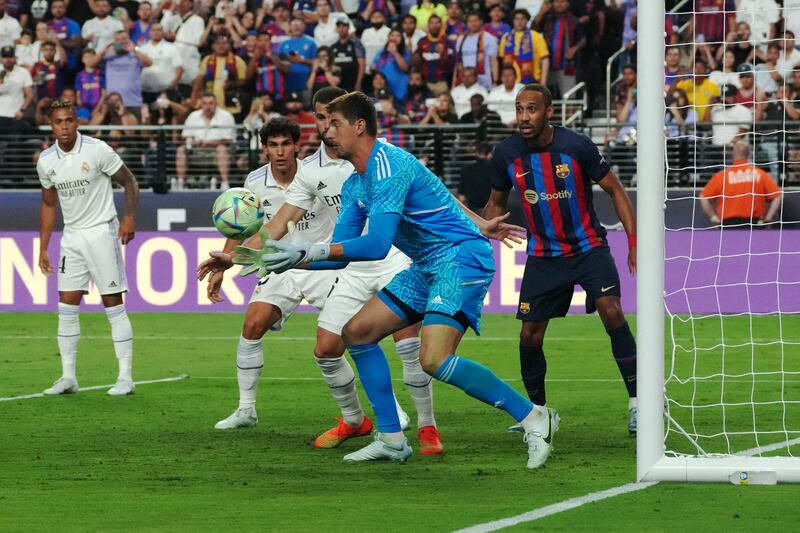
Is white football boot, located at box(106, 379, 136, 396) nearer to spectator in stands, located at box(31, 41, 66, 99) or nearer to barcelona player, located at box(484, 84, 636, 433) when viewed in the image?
barcelona player, located at box(484, 84, 636, 433)

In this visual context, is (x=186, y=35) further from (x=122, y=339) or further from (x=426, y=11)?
(x=122, y=339)

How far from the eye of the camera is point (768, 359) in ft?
39.1

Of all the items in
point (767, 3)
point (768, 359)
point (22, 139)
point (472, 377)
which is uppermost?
point (767, 3)

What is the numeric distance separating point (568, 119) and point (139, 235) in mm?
6071

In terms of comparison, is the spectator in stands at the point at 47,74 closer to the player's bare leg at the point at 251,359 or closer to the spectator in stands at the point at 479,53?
the spectator in stands at the point at 479,53

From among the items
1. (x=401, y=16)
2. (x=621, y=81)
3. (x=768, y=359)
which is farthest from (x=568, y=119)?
(x=768, y=359)

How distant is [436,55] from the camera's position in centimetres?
1934

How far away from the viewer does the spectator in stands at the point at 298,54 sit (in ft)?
64.7

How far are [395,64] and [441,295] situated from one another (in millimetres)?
13021

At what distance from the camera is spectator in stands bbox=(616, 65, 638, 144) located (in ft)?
58.9

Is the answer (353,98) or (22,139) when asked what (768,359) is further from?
(22,139)

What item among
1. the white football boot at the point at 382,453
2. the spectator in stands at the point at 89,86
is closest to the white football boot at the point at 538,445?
the white football boot at the point at 382,453

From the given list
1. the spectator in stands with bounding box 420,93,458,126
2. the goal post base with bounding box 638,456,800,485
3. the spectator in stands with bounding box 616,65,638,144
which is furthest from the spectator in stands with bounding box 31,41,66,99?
the goal post base with bounding box 638,456,800,485

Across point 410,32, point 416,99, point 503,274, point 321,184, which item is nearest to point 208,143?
point 416,99
